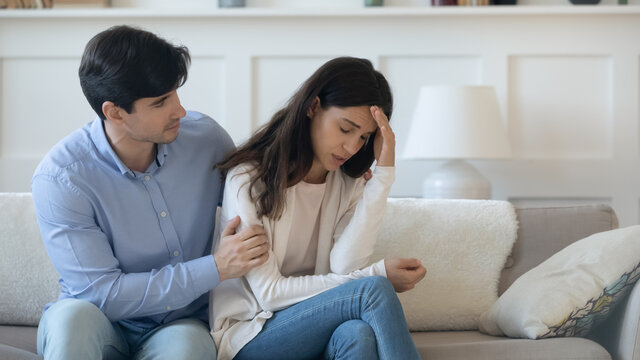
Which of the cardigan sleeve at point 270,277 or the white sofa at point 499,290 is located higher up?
the cardigan sleeve at point 270,277

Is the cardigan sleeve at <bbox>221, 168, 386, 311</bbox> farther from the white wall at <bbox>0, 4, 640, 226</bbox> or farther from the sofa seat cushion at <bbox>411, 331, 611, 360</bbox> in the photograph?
the white wall at <bbox>0, 4, 640, 226</bbox>

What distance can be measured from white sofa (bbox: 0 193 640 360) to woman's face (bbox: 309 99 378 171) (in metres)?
0.49

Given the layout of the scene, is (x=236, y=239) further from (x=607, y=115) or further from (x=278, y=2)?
(x=607, y=115)

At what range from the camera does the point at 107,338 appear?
59.2 inches

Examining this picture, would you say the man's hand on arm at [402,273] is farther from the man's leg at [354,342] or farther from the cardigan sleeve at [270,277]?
the man's leg at [354,342]

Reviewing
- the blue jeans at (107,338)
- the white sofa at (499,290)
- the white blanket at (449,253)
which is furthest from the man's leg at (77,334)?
the white blanket at (449,253)

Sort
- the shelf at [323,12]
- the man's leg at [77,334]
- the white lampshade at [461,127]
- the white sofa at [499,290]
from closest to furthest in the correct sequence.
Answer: the man's leg at [77,334]
the white sofa at [499,290]
the white lampshade at [461,127]
the shelf at [323,12]

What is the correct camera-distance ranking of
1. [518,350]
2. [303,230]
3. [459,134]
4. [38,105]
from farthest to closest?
[38,105]
[459,134]
[303,230]
[518,350]

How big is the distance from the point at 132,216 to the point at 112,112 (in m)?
0.24

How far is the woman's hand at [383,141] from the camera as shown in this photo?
1663mm

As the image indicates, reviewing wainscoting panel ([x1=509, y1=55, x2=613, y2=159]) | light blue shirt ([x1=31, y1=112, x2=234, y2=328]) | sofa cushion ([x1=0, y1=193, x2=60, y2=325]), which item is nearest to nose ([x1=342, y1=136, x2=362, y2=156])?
light blue shirt ([x1=31, y1=112, x2=234, y2=328])

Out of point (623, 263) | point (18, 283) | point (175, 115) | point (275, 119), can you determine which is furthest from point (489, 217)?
point (18, 283)

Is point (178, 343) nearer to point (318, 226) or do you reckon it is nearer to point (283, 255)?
point (283, 255)

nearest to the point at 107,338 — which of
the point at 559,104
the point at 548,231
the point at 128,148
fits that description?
the point at 128,148
